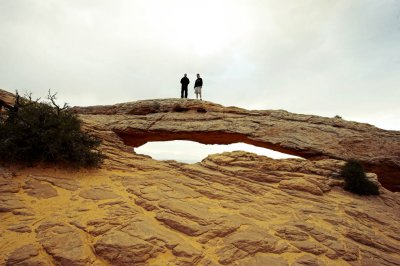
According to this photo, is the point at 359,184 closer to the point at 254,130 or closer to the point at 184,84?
the point at 254,130

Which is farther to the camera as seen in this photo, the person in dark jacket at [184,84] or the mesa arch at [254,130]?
the person in dark jacket at [184,84]

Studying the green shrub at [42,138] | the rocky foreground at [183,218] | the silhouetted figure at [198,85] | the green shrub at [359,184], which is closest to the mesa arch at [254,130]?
the silhouetted figure at [198,85]

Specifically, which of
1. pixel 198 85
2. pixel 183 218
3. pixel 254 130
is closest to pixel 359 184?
pixel 254 130

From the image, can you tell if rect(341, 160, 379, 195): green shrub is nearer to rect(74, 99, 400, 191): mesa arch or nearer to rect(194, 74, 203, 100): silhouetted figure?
rect(74, 99, 400, 191): mesa arch

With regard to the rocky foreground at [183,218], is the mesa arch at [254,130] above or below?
above

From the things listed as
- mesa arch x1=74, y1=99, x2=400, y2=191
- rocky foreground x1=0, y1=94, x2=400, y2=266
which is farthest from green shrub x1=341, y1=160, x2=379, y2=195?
mesa arch x1=74, y1=99, x2=400, y2=191

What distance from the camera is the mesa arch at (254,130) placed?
16.8 meters

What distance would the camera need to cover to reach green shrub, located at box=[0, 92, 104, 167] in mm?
8617

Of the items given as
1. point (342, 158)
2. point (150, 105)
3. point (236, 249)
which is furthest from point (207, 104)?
point (236, 249)

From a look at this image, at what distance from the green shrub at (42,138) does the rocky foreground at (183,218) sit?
1.29ft

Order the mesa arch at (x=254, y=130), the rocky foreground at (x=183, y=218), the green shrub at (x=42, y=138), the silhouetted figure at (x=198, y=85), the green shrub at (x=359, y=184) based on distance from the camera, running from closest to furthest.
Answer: the rocky foreground at (x=183, y=218)
the green shrub at (x=42, y=138)
the green shrub at (x=359, y=184)
the mesa arch at (x=254, y=130)
the silhouetted figure at (x=198, y=85)

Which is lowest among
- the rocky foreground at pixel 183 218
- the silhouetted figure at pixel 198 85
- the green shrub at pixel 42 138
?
the rocky foreground at pixel 183 218

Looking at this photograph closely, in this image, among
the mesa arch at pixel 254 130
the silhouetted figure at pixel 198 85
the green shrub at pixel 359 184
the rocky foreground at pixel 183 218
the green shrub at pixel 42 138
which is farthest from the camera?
the silhouetted figure at pixel 198 85

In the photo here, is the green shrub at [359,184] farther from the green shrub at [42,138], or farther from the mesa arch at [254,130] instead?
the green shrub at [42,138]
